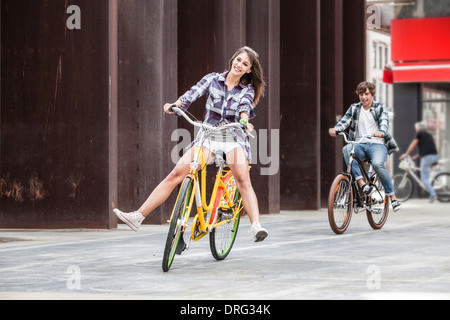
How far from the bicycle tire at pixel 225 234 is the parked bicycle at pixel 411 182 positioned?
48.1 feet

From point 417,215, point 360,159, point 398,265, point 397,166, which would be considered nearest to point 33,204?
point 360,159

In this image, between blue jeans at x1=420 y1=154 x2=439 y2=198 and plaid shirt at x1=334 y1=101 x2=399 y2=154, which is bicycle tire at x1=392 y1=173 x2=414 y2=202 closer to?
blue jeans at x1=420 y1=154 x2=439 y2=198

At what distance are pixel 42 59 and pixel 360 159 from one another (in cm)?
411

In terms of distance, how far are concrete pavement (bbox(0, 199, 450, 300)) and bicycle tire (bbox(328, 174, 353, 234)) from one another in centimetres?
14

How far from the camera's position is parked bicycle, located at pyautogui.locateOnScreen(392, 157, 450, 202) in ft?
74.7

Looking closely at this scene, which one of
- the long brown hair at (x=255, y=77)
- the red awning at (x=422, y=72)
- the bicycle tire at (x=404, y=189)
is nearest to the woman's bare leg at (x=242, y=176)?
the long brown hair at (x=255, y=77)

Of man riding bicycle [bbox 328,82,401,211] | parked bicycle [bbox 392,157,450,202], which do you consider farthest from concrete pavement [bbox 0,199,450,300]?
parked bicycle [bbox 392,157,450,202]

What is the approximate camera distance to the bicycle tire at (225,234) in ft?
27.2

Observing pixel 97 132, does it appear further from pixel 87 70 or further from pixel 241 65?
pixel 241 65

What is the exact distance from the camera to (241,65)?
811 cm

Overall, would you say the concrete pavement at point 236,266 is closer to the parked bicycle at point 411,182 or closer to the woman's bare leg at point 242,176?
the woman's bare leg at point 242,176

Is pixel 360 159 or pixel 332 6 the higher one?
pixel 332 6

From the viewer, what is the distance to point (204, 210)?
803 cm

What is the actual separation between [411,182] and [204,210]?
53.3ft
